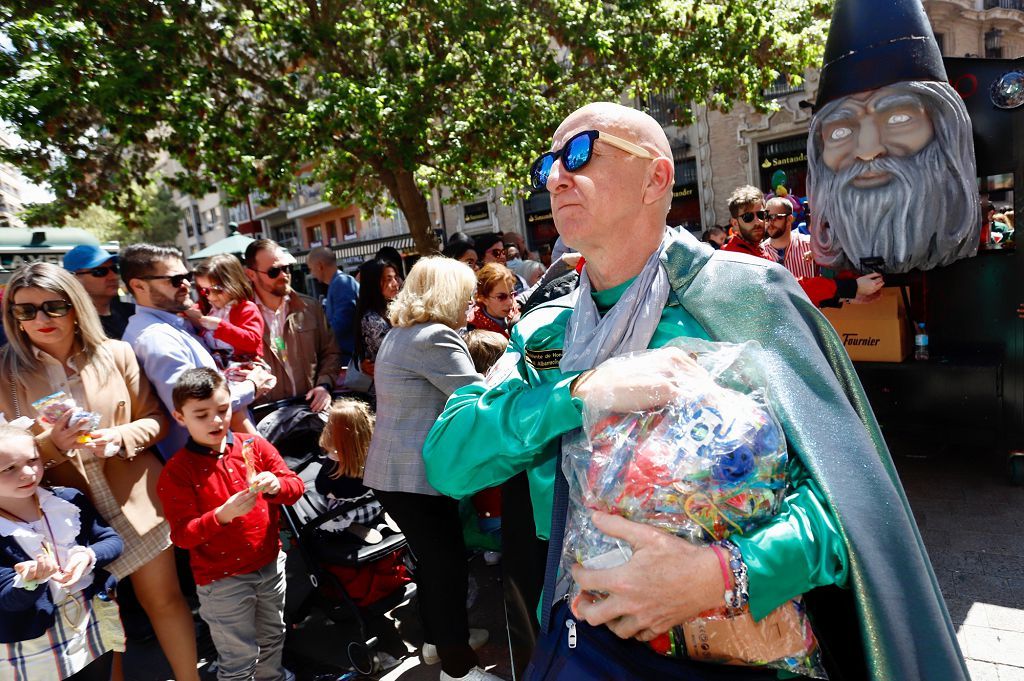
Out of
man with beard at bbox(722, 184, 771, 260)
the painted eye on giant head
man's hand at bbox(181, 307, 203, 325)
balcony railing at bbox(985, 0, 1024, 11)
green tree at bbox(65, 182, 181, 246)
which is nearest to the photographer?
man's hand at bbox(181, 307, 203, 325)

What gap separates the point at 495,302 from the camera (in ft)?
15.4

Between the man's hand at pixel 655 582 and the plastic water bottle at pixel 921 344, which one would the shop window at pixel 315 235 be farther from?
the man's hand at pixel 655 582

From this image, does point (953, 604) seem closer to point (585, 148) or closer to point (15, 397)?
point (585, 148)

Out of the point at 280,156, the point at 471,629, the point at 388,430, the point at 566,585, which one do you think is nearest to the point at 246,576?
the point at 388,430

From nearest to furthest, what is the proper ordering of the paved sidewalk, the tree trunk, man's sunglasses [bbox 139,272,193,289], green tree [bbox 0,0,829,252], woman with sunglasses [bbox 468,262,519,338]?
the paved sidewalk → man's sunglasses [bbox 139,272,193,289] → woman with sunglasses [bbox 468,262,519,338] → green tree [bbox 0,0,829,252] → the tree trunk

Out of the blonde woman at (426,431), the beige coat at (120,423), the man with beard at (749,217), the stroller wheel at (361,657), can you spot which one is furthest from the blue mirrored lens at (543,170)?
the man with beard at (749,217)

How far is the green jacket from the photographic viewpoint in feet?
3.92

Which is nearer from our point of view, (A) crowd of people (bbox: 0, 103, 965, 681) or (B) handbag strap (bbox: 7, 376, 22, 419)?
(A) crowd of people (bbox: 0, 103, 965, 681)

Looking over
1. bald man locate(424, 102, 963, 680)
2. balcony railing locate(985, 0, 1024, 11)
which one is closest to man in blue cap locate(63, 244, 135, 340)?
bald man locate(424, 102, 963, 680)

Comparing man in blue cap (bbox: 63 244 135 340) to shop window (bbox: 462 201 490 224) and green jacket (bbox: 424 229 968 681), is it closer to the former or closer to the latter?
green jacket (bbox: 424 229 968 681)

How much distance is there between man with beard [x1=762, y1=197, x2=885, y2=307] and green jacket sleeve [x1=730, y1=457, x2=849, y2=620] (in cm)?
262

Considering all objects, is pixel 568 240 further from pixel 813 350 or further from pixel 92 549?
Answer: pixel 92 549

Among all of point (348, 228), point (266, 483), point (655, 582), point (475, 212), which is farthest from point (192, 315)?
point (348, 228)

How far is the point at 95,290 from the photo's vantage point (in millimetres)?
4031
